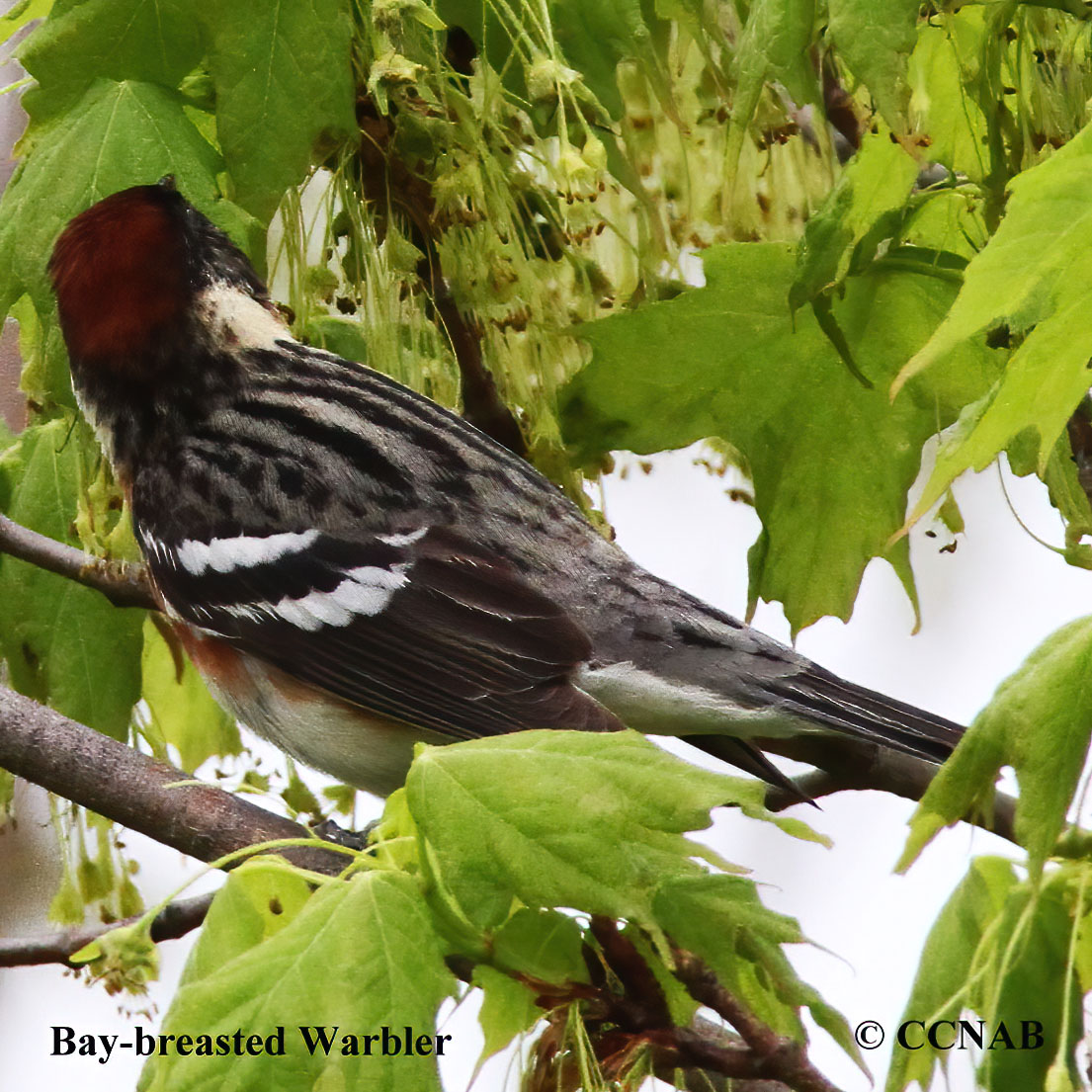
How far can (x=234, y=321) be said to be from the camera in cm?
170

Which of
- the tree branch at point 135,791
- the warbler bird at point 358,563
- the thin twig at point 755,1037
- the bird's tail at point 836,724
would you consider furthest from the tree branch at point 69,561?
the thin twig at point 755,1037

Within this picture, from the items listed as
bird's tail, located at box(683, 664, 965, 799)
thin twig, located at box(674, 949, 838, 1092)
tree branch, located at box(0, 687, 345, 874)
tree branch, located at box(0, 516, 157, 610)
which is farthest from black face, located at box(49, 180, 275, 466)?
thin twig, located at box(674, 949, 838, 1092)

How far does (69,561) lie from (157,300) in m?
0.38

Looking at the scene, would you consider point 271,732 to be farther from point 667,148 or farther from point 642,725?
point 667,148

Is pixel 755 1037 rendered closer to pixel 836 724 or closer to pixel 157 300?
pixel 836 724

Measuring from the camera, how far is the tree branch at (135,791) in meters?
1.19

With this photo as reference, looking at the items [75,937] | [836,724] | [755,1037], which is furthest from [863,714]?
[75,937]

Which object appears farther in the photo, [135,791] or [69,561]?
[69,561]

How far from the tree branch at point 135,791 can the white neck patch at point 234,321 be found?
1.89 ft

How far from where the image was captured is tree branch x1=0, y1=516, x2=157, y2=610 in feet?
4.80

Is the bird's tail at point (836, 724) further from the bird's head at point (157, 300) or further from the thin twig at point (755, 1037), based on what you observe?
the bird's head at point (157, 300)

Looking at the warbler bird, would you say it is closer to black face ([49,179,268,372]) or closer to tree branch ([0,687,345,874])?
black face ([49,179,268,372])

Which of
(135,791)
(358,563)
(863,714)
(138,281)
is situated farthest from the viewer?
(138,281)

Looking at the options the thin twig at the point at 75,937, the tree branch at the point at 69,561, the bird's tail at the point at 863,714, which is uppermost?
the tree branch at the point at 69,561
